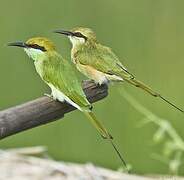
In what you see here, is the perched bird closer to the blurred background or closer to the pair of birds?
the pair of birds

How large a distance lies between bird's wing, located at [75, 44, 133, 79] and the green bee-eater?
24mm

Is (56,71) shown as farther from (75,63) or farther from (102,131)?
(102,131)

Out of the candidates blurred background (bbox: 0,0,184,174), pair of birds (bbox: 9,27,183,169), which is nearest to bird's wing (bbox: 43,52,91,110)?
pair of birds (bbox: 9,27,183,169)

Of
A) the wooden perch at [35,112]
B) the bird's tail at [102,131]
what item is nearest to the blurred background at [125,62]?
the wooden perch at [35,112]

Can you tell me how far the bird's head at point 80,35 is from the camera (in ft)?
3.27

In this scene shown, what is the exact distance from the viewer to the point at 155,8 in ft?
8.13

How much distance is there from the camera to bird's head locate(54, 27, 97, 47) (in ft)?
3.27

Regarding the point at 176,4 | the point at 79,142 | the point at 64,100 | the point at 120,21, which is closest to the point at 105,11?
the point at 120,21

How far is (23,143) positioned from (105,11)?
1.58 feet

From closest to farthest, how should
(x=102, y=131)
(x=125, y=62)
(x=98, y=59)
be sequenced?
(x=102, y=131) < (x=98, y=59) < (x=125, y=62)

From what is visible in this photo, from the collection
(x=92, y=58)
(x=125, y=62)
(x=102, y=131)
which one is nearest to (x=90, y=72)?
(x=92, y=58)

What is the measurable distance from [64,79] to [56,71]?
20mm

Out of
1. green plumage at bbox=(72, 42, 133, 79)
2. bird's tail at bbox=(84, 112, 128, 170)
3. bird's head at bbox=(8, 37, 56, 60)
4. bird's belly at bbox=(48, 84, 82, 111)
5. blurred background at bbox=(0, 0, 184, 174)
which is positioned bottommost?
blurred background at bbox=(0, 0, 184, 174)

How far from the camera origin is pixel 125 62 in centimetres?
239
